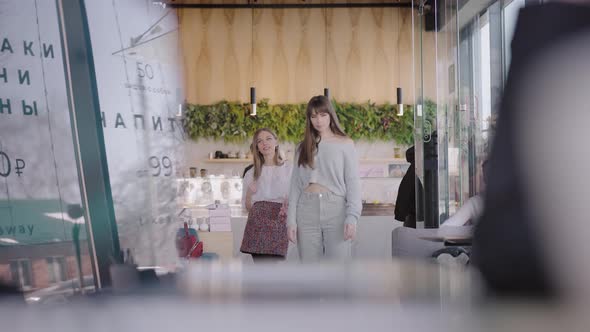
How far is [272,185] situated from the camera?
3855mm

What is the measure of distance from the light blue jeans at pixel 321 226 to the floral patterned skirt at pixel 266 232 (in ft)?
2.55

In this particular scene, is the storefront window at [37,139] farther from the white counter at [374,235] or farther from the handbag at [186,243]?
the white counter at [374,235]

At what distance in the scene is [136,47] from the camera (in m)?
0.98

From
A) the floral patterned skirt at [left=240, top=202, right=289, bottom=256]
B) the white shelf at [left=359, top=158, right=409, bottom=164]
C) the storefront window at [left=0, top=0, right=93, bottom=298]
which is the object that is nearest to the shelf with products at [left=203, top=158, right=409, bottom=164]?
the white shelf at [left=359, top=158, right=409, bottom=164]

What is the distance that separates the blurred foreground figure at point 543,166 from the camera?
1.33ft

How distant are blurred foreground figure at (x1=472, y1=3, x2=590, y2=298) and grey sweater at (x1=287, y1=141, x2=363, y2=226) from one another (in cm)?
249

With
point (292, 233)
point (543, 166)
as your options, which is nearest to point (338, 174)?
point (292, 233)

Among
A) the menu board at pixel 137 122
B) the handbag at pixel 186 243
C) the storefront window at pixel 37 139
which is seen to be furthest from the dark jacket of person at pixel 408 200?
the storefront window at pixel 37 139

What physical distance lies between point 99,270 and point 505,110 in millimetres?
496

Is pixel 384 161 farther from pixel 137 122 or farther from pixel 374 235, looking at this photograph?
pixel 137 122

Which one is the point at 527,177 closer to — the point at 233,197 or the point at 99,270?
the point at 99,270

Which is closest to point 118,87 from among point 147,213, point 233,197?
point 147,213

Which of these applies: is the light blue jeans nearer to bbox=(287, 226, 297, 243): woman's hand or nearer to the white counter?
bbox=(287, 226, 297, 243): woman's hand

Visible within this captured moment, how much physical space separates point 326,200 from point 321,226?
146mm
